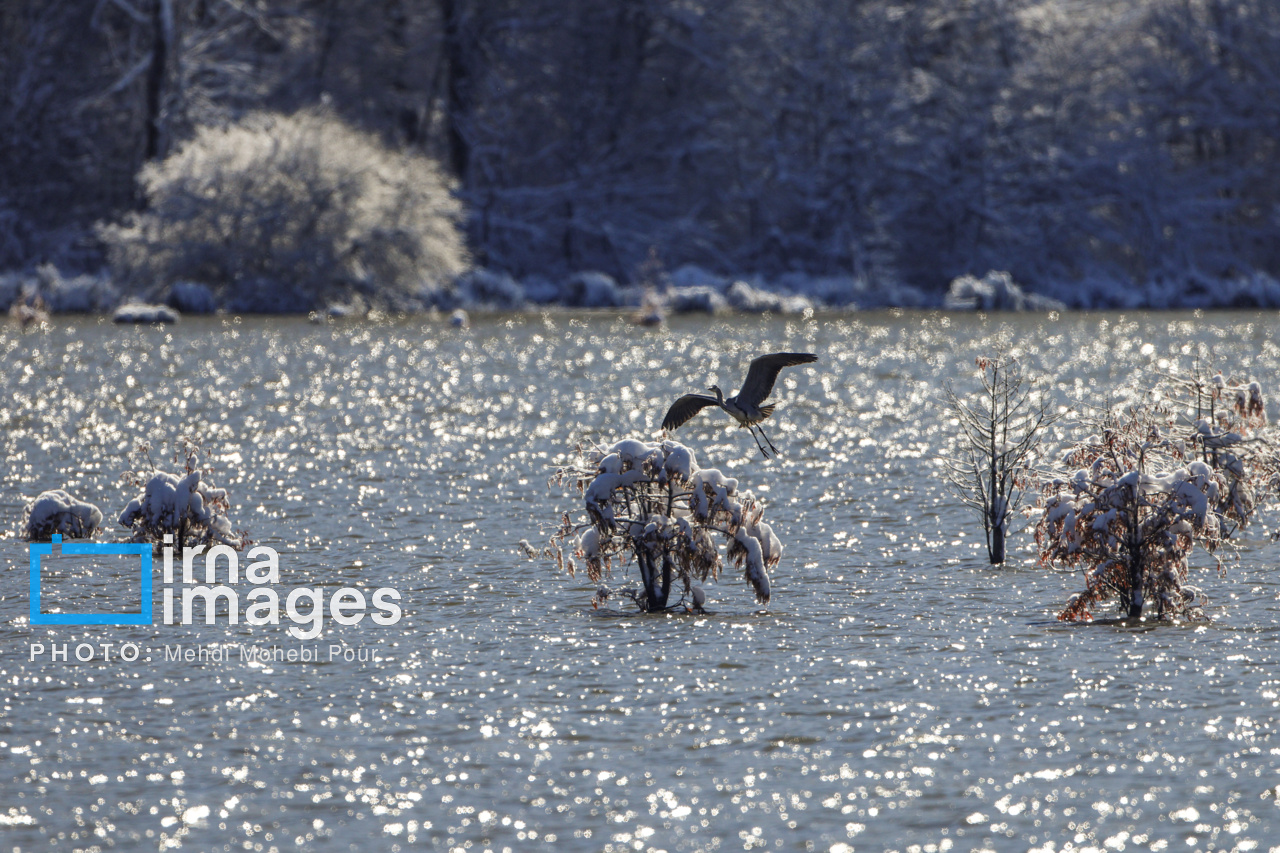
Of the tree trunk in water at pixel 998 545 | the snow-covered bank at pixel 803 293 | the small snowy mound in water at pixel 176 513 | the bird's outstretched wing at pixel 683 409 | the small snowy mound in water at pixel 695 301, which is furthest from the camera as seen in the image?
the small snowy mound in water at pixel 695 301

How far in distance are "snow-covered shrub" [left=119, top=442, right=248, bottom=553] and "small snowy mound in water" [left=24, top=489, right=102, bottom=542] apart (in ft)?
1.61

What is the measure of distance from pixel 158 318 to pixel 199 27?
22251 mm

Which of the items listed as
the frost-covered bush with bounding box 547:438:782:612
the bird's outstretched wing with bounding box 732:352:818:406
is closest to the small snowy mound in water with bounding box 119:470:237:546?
the frost-covered bush with bounding box 547:438:782:612

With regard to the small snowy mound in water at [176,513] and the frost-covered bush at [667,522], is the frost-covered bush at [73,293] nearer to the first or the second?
the small snowy mound in water at [176,513]

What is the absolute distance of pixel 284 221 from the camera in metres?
60.3

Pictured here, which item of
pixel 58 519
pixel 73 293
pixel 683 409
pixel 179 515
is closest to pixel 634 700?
pixel 683 409

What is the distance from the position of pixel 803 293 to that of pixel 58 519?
58.4 metres

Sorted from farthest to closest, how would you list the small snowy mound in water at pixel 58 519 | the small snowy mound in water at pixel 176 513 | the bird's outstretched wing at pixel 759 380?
the small snowy mound in water at pixel 58 519 → the small snowy mound in water at pixel 176 513 → the bird's outstretched wing at pixel 759 380

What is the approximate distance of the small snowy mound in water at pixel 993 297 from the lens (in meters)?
72.9

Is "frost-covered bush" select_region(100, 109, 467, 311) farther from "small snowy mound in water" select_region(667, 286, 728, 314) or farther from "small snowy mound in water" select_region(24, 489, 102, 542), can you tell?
"small snowy mound in water" select_region(24, 489, 102, 542)

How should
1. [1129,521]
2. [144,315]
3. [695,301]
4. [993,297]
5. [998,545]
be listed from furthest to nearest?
1. [993,297]
2. [695,301]
3. [144,315]
4. [998,545]
5. [1129,521]

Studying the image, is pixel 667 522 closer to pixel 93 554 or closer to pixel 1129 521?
pixel 1129 521

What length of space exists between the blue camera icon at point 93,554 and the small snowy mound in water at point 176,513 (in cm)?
26
